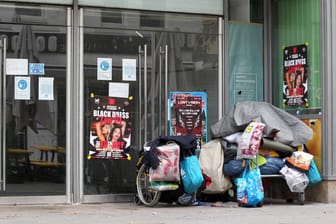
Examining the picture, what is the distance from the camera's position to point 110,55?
11.3 m

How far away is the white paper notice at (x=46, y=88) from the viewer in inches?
429

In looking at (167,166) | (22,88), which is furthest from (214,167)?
(22,88)

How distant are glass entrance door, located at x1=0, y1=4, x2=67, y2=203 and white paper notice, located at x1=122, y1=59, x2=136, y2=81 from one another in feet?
3.23

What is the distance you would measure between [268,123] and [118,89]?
247 cm

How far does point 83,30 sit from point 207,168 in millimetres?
2969

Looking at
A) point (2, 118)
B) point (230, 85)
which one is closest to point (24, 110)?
point (2, 118)

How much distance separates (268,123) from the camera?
1092cm

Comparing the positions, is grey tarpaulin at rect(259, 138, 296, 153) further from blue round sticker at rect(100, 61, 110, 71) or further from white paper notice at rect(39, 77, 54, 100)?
white paper notice at rect(39, 77, 54, 100)

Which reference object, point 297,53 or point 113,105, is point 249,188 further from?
point 297,53

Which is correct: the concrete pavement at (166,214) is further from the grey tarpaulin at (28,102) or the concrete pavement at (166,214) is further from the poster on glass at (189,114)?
the poster on glass at (189,114)

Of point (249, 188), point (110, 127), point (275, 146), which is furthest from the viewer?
point (110, 127)

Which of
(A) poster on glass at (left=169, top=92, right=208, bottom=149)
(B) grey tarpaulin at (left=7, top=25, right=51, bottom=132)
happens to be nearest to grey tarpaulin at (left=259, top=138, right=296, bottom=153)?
(A) poster on glass at (left=169, top=92, right=208, bottom=149)

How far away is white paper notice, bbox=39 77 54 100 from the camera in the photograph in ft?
35.7

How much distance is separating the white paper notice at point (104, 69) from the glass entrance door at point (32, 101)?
553mm
